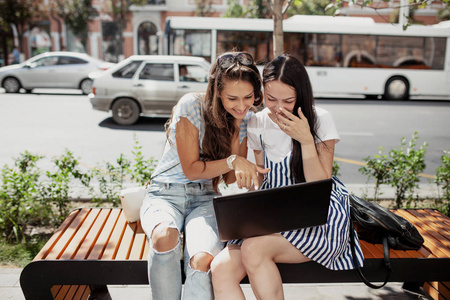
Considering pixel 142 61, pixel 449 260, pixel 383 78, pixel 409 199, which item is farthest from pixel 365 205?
pixel 383 78

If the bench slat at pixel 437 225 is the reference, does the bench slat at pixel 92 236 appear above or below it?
above

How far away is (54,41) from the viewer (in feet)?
91.9

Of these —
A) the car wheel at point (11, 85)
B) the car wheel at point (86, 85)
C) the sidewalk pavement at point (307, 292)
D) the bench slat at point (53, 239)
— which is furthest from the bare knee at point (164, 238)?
the car wheel at point (11, 85)

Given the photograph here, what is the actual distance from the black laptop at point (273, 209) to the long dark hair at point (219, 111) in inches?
24.1

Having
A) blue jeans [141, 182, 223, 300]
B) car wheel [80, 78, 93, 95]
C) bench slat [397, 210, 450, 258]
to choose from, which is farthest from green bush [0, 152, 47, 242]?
car wheel [80, 78, 93, 95]

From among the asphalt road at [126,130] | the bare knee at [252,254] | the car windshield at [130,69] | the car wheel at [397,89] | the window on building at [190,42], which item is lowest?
the asphalt road at [126,130]

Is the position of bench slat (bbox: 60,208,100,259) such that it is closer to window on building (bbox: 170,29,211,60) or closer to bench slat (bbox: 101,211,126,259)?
bench slat (bbox: 101,211,126,259)

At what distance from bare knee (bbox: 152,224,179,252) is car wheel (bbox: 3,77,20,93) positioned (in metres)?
13.9

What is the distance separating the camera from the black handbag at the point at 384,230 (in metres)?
2.15

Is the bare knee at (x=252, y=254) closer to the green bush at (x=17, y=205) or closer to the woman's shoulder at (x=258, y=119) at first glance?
the woman's shoulder at (x=258, y=119)

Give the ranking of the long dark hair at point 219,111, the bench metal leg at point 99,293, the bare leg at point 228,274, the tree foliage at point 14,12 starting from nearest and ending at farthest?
the bare leg at point 228,274 → the long dark hair at point 219,111 → the bench metal leg at point 99,293 → the tree foliage at point 14,12

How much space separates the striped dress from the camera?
6.76 feet

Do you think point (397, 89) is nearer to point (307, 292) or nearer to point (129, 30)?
point (307, 292)

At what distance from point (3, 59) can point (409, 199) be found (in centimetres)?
2485
